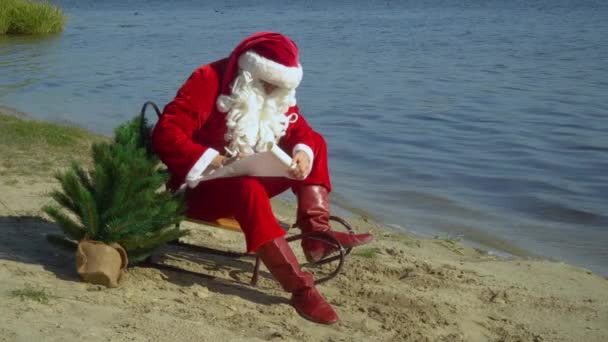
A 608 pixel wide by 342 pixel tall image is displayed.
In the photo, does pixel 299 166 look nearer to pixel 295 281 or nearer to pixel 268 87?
pixel 268 87

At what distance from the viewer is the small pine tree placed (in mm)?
4457

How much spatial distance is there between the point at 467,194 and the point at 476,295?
368cm

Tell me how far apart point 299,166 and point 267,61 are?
23.5 inches

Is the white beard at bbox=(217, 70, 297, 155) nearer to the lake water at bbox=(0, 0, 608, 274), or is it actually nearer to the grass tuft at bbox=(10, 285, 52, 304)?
the grass tuft at bbox=(10, 285, 52, 304)

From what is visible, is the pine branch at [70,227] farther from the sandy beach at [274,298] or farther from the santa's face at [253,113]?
the santa's face at [253,113]

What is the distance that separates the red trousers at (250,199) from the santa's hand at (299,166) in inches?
4.8

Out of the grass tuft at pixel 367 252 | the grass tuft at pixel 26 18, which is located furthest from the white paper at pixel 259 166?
the grass tuft at pixel 26 18

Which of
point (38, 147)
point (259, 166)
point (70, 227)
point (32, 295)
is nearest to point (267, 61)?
point (259, 166)

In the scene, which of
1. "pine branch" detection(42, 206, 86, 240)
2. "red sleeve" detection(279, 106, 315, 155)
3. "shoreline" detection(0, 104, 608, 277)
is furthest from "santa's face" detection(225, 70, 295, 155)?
"shoreline" detection(0, 104, 608, 277)

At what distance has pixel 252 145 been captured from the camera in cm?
484

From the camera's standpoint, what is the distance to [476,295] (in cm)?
513

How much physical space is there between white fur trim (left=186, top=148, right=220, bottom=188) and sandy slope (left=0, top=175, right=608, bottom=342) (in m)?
0.61

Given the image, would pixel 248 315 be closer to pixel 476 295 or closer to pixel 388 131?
pixel 476 295

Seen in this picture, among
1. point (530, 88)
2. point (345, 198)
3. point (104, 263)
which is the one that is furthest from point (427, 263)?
point (530, 88)
